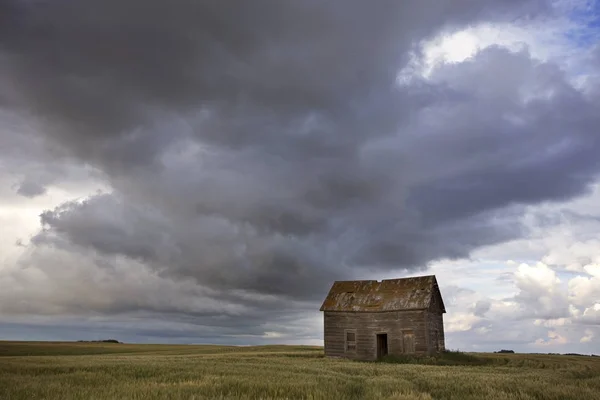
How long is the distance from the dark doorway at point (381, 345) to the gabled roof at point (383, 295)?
2860 millimetres

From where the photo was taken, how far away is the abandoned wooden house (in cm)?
4431

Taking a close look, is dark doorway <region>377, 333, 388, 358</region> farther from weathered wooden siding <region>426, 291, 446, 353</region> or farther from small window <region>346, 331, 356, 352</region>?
weathered wooden siding <region>426, 291, 446, 353</region>

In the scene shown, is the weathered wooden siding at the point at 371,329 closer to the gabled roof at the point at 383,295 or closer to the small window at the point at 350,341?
the small window at the point at 350,341

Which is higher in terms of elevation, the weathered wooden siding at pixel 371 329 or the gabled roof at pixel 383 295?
the gabled roof at pixel 383 295

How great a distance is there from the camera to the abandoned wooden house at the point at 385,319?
145ft

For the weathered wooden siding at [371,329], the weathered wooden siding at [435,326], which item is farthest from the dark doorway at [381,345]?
the weathered wooden siding at [435,326]

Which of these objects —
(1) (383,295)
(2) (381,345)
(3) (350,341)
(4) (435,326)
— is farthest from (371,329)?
(4) (435,326)

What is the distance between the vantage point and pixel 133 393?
1258 cm

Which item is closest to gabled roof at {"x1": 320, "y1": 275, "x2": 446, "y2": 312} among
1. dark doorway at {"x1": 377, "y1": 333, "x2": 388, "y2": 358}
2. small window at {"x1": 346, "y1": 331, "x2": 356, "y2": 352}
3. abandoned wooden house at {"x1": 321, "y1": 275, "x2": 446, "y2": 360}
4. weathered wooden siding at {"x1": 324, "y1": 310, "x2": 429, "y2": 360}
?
abandoned wooden house at {"x1": 321, "y1": 275, "x2": 446, "y2": 360}

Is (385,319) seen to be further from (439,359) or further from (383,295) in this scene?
(439,359)

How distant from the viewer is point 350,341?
47.2 meters

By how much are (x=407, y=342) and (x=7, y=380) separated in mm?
34557

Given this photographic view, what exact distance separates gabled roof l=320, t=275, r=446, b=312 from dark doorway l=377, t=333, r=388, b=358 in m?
2.86

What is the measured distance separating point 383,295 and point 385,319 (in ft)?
9.00
